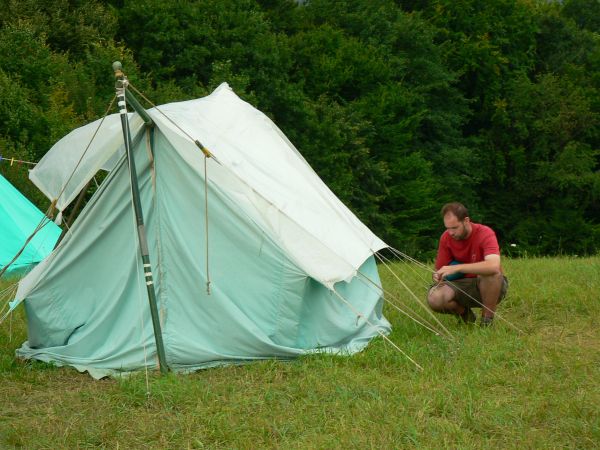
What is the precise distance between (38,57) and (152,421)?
17591mm

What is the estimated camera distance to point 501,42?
104ft

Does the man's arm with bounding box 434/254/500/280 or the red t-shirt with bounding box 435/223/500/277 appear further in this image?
the red t-shirt with bounding box 435/223/500/277

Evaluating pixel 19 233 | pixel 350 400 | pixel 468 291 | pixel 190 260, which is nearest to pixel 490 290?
pixel 468 291

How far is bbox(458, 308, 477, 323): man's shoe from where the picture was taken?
6.74 metres

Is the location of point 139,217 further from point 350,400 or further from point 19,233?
point 19,233

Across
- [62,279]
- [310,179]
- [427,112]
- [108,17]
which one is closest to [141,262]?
[62,279]

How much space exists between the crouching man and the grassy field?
0.20m

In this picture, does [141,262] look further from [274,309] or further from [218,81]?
[218,81]

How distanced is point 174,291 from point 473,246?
2091 mm

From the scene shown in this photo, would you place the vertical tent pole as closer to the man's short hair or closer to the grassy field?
the grassy field

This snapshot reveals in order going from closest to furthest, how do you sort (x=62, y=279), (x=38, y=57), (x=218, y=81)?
(x=62, y=279) < (x=38, y=57) < (x=218, y=81)

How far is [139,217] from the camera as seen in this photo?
562 cm

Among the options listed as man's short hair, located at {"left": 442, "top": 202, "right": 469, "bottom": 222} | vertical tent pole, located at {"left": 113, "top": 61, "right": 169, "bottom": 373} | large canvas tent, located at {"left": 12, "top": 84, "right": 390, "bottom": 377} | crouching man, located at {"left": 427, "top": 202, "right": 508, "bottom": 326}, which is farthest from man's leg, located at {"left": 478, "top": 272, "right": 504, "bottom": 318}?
vertical tent pole, located at {"left": 113, "top": 61, "right": 169, "bottom": 373}

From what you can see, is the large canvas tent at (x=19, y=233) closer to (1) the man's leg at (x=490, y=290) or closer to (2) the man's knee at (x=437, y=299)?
(2) the man's knee at (x=437, y=299)
